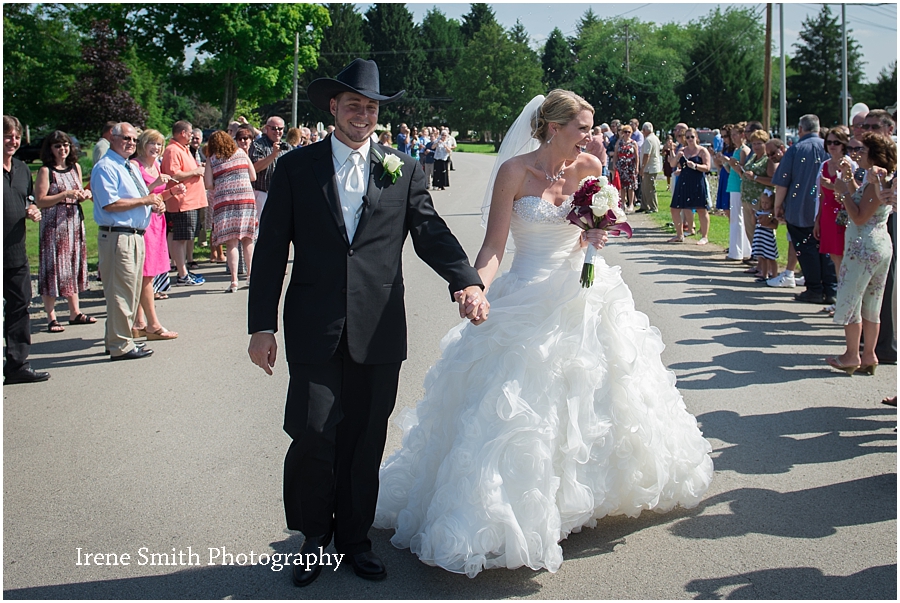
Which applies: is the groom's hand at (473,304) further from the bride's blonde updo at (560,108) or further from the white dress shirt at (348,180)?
the bride's blonde updo at (560,108)

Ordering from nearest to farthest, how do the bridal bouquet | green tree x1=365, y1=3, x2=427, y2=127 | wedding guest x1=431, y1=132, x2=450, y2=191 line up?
the bridal bouquet < wedding guest x1=431, y1=132, x2=450, y2=191 < green tree x1=365, y1=3, x2=427, y2=127

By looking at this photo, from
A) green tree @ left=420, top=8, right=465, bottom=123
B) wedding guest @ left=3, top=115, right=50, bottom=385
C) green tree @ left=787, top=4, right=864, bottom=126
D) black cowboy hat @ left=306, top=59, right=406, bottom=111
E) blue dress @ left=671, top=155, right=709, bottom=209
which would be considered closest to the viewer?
black cowboy hat @ left=306, top=59, right=406, bottom=111

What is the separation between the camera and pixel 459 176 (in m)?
35.2

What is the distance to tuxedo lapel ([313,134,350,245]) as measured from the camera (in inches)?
149

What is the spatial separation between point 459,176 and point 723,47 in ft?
137

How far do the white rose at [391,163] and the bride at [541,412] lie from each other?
2.82 ft

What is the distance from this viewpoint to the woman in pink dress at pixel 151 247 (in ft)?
28.3

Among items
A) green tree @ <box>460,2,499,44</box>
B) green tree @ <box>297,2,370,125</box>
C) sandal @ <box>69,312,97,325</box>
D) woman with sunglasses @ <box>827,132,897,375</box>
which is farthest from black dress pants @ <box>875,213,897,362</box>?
green tree @ <box>460,2,499,44</box>

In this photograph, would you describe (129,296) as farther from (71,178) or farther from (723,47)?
(723,47)

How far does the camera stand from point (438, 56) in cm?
9912

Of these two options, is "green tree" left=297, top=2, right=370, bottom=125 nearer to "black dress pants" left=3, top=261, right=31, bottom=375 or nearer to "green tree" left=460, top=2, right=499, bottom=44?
"green tree" left=460, top=2, right=499, bottom=44

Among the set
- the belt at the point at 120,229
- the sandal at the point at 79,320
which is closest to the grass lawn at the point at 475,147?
the sandal at the point at 79,320

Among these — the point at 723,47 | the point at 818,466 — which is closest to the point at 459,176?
the point at 818,466

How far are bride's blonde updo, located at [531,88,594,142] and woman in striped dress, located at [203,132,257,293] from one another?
724cm
